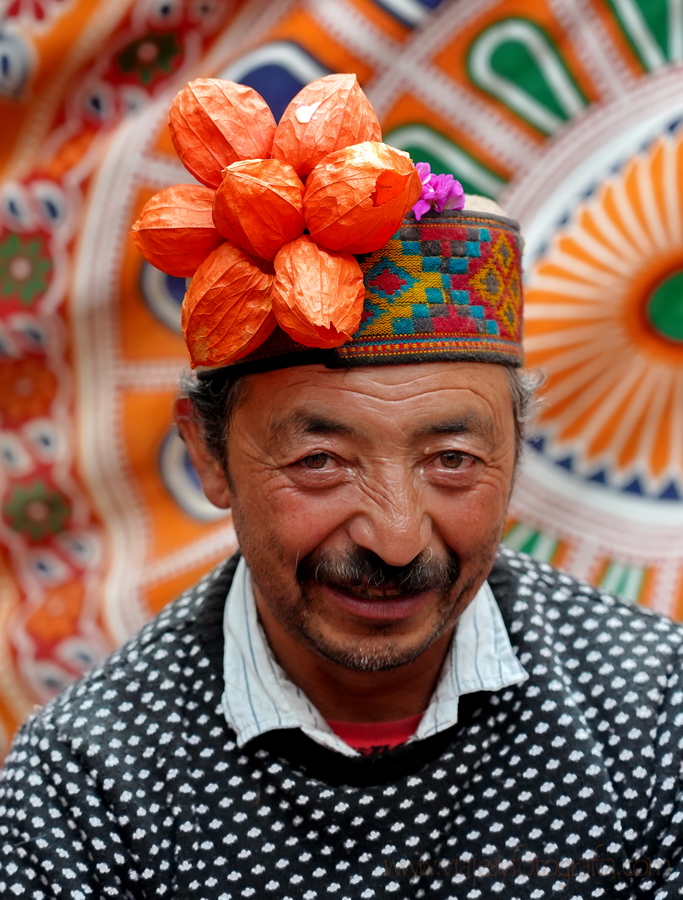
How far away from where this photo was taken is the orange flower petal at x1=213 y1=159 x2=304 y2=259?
1.17 m

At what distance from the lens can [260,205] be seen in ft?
3.87

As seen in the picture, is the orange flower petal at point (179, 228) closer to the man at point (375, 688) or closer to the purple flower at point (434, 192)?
the man at point (375, 688)

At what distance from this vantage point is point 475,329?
1369 millimetres

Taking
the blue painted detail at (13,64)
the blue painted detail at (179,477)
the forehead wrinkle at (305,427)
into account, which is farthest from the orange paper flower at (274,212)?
the blue painted detail at (13,64)

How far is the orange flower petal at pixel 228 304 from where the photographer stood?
1234 mm

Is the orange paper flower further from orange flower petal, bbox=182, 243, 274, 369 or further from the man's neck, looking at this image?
the man's neck

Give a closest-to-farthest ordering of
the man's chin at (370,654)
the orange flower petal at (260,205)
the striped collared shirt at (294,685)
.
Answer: the orange flower petal at (260,205) → the man's chin at (370,654) → the striped collared shirt at (294,685)

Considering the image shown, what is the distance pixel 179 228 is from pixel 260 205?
0.15m

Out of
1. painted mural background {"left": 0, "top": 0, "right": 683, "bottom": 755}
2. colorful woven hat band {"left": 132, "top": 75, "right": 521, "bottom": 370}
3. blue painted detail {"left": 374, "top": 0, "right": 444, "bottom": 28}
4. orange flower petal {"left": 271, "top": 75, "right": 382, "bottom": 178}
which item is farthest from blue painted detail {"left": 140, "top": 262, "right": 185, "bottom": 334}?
orange flower petal {"left": 271, "top": 75, "right": 382, "bottom": 178}

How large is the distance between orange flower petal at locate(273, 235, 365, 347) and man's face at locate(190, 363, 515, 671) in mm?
110

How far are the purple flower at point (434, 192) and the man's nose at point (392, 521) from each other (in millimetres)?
390

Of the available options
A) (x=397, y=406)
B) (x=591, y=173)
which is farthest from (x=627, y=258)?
(x=397, y=406)

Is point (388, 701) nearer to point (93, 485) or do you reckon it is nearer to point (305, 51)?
point (93, 485)

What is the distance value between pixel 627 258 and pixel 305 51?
38.4 inches
